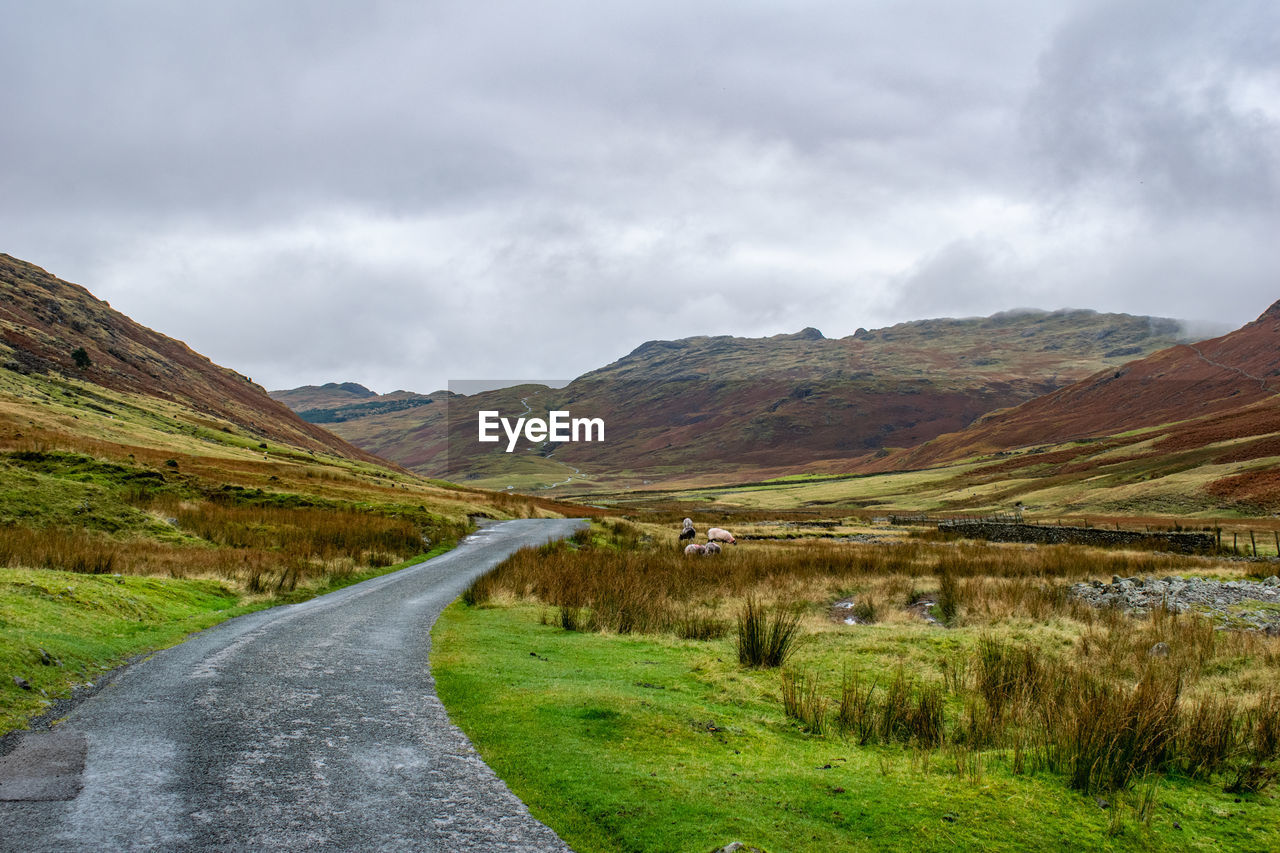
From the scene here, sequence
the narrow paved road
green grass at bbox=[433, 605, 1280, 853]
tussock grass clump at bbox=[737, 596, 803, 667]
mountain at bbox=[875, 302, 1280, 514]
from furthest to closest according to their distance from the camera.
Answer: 1. mountain at bbox=[875, 302, 1280, 514]
2. tussock grass clump at bbox=[737, 596, 803, 667]
3. green grass at bbox=[433, 605, 1280, 853]
4. the narrow paved road

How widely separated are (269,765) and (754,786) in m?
4.34

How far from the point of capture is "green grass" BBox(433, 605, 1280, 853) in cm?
572

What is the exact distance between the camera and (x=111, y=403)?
258 ft

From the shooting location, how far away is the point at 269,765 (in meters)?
6.90

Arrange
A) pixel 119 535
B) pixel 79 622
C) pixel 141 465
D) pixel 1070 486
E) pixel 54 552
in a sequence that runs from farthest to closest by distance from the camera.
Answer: pixel 1070 486 → pixel 141 465 → pixel 119 535 → pixel 54 552 → pixel 79 622

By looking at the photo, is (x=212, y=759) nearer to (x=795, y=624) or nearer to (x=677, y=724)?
(x=677, y=724)

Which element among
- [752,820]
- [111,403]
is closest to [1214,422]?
[752,820]

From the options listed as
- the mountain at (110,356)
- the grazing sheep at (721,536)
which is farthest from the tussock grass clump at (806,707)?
the mountain at (110,356)

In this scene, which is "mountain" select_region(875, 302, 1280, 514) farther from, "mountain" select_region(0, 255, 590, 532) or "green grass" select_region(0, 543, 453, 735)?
"green grass" select_region(0, 543, 453, 735)

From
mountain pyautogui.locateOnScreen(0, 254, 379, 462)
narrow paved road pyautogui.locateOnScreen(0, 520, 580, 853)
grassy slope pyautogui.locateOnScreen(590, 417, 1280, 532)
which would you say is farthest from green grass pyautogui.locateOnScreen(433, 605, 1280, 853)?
mountain pyautogui.locateOnScreen(0, 254, 379, 462)

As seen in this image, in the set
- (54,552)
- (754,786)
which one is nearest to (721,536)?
(54,552)

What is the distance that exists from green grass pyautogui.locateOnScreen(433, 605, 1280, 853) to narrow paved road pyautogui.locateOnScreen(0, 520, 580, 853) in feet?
1.49

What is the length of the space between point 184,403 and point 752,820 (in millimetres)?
116813

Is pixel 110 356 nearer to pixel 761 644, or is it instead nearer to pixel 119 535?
pixel 119 535
